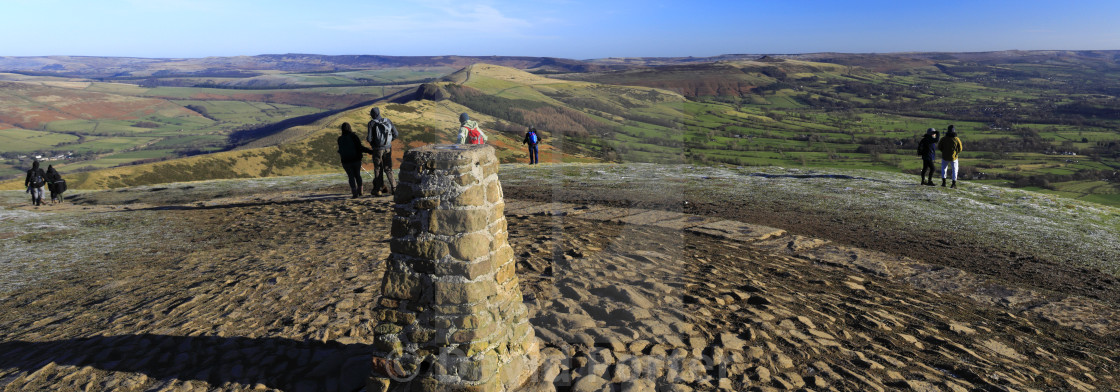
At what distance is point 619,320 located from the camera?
714cm

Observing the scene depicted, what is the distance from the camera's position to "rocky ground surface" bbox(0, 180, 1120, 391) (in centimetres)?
601

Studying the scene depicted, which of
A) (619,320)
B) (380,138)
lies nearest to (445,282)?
(619,320)

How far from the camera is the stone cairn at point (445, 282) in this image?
195 inches

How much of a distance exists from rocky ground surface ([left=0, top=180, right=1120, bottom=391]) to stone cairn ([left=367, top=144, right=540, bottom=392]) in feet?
3.05

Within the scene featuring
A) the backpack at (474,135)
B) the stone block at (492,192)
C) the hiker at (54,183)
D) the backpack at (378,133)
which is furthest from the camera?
the hiker at (54,183)

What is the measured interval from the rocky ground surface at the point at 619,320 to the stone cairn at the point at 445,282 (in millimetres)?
931

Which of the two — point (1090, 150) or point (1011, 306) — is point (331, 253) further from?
point (1090, 150)

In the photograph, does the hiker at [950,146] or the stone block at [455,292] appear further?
the hiker at [950,146]

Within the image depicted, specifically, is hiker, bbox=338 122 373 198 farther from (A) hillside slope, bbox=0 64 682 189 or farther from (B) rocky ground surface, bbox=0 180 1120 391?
(A) hillside slope, bbox=0 64 682 189

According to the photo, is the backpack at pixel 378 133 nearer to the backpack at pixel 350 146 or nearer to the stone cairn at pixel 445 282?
the backpack at pixel 350 146

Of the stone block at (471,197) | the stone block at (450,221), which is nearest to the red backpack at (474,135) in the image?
the stone block at (471,197)

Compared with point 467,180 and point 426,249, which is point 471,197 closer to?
point 467,180

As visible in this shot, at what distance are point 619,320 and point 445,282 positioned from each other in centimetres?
296

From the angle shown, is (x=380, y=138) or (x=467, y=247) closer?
(x=467, y=247)
